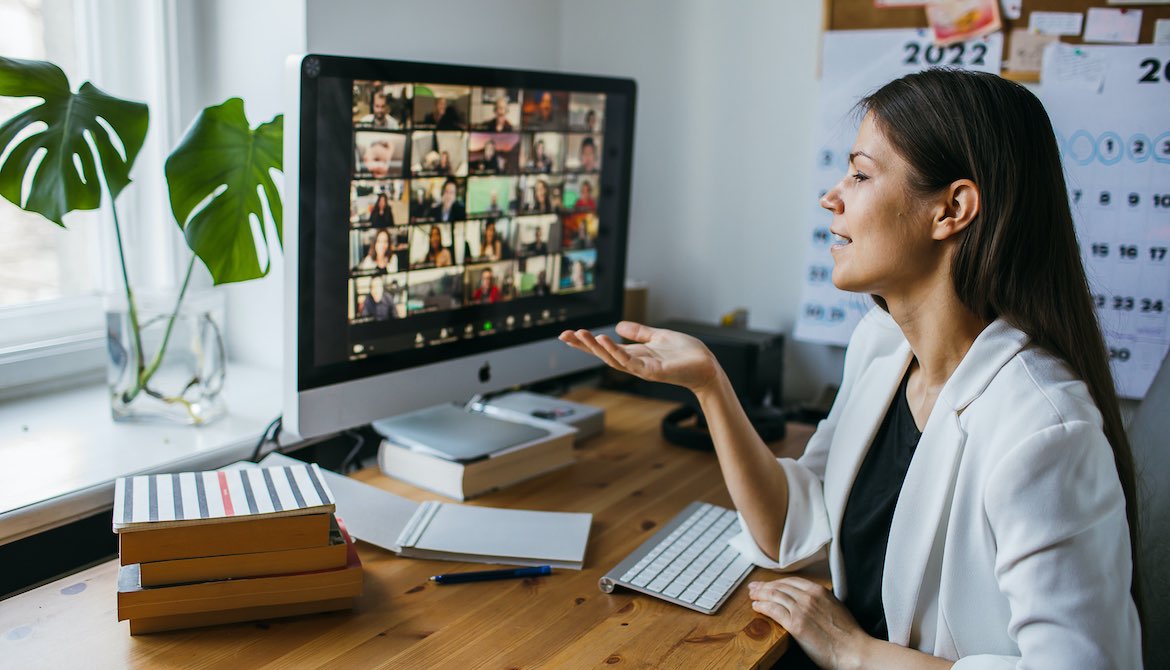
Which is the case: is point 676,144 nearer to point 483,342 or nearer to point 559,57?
point 559,57

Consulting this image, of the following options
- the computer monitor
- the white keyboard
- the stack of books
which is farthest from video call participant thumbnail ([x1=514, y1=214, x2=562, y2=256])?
the stack of books

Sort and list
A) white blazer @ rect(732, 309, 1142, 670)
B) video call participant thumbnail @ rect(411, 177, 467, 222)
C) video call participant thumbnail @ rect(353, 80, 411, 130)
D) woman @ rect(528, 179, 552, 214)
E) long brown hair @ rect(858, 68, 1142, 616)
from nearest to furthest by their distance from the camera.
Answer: white blazer @ rect(732, 309, 1142, 670) < long brown hair @ rect(858, 68, 1142, 616) < video call participant thumbnail @ rect(353, 80, 411, 130) < video call participant thumbnail @ rect(411, 177, 467, 222) < woman @ rect(528, 179, 552, 214)

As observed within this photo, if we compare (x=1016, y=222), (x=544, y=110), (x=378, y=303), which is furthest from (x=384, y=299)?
A: (x=1016, y=222)

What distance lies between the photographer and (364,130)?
129 cm

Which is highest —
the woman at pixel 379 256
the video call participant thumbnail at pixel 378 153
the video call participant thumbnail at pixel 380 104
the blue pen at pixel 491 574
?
the video call participant thumbnail at pixel 380 104

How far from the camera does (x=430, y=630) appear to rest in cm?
107

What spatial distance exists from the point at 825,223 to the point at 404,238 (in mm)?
955

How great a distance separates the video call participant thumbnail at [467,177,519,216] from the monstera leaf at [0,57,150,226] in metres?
0.46

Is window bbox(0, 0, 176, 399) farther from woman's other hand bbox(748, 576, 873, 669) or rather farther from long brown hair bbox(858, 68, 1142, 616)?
long brown hair bbox(858, 68, 1142, 616)

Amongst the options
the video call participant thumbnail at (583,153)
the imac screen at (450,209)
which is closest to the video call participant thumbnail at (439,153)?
the imac screen at (450,209)

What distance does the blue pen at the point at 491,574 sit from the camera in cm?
119

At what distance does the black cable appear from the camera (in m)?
1.45

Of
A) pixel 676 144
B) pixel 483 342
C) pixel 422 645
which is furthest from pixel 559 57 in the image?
pixel 422 645

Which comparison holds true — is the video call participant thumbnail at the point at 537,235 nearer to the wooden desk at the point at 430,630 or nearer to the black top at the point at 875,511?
the wooden desk at the point at 430,630
